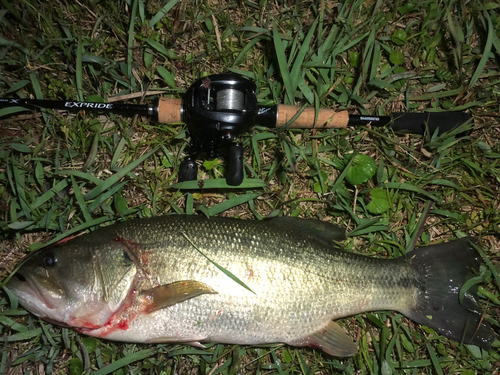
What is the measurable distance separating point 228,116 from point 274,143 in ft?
2.26

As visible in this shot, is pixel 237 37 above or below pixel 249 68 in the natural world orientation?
above

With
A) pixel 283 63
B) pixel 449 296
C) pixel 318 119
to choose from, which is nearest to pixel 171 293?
pixel 318 119

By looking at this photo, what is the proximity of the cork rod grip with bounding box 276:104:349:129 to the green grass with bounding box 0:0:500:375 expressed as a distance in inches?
4.4

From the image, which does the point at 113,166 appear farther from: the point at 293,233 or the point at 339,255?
the point at 339,255

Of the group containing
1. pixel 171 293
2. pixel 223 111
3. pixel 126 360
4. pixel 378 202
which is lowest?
pixel 126 360

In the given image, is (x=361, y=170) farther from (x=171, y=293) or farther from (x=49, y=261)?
(x=49, y=261)

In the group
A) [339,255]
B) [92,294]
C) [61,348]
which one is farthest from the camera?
[61,348]

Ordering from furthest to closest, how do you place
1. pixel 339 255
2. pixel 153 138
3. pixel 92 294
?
pixel 153 138 → pixel 339 255 → pixel 92 294

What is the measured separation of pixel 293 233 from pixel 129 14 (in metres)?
2.35

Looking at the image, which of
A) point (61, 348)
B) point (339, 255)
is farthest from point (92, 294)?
point (339, 255)

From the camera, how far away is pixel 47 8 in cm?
288

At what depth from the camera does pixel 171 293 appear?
7.06ft

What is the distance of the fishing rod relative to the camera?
230cm

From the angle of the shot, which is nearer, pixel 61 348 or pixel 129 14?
pixel 61 348
